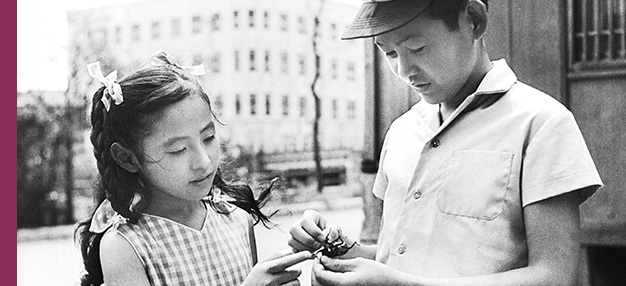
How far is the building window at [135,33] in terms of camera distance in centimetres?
344

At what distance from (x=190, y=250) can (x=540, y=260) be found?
628 mm

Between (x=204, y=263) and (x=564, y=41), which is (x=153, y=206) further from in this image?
(x=564, y=41)

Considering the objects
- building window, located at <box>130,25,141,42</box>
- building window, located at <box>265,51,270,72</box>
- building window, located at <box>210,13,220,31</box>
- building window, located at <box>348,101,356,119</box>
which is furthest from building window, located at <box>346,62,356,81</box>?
building window, located at <box>130,25,141,42</box>

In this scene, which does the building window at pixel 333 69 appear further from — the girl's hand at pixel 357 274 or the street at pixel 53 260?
the girl's hand at pixel 357 274

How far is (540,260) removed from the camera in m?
1.16

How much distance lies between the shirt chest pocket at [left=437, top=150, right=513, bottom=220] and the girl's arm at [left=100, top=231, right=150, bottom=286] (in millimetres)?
539

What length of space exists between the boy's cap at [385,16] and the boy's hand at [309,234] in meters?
0.34

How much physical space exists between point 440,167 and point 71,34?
275cm

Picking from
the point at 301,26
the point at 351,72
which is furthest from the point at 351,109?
the point at 301,26

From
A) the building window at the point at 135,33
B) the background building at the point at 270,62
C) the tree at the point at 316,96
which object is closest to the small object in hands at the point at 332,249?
the building window at the point at 135,33

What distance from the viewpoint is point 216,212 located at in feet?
4.83

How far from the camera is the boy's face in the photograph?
1.24m

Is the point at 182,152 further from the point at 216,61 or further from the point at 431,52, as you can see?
the point at 216,61

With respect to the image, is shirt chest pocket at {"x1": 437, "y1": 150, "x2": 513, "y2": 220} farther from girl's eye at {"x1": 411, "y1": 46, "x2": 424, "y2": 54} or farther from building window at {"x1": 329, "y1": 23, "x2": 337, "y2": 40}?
building window at {"x1": 329, "y1": 23, "x2": 337, "y2": 40}
